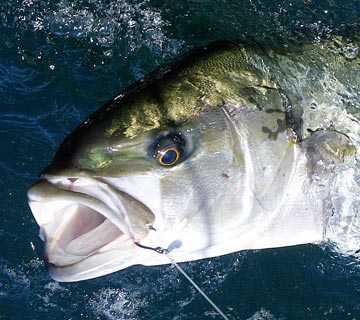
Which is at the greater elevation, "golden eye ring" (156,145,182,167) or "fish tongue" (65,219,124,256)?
"golden eye ring" (156,145,182,167)

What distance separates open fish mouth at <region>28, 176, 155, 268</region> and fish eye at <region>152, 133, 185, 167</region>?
17 cm

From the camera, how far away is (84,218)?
2270 millimetres

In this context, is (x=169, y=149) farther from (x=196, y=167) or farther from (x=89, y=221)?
(x=89, y=221)

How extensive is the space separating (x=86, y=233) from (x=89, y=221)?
0.05 m

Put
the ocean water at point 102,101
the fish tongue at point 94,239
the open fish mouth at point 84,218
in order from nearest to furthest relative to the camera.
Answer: the open fish mouth at point 84,218 < the fish tongue at point 94,239 < the ocean water at point 102,101

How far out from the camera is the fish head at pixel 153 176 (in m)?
2.13

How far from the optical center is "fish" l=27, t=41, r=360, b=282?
2158 mm

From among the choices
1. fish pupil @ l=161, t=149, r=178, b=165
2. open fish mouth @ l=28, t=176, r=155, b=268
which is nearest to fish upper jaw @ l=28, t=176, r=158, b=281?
open fish mouth @ l=28, t=176, r=155, b=268

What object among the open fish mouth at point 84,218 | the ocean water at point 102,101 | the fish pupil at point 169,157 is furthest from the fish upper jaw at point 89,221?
the ocean water at point 102,101

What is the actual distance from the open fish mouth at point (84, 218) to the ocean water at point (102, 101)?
1152 mm

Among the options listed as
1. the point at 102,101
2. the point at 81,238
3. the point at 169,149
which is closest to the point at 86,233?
the point at 81,238

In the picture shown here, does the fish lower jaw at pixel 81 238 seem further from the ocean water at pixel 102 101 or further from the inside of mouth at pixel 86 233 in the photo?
the ocean water at pixel 102 101

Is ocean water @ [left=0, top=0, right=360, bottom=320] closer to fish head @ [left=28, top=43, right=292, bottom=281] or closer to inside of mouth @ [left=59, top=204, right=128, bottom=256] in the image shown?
fish head @ [left=28, top=43, right=292, bottom=281]

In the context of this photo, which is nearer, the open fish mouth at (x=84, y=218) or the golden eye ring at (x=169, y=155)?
the open fish mouth at (x=84, y=218)
